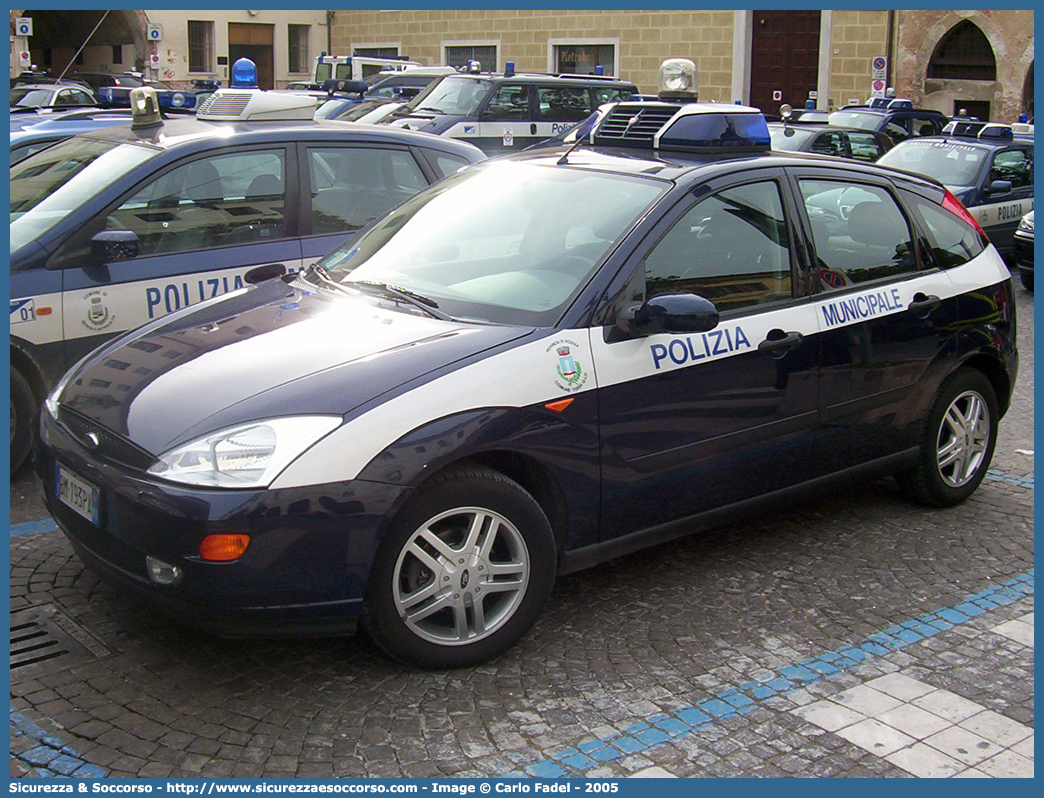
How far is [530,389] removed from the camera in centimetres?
390

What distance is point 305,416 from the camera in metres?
3.55

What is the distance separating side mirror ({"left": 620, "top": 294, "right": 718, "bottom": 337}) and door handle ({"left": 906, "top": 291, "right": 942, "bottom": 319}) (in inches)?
57.2

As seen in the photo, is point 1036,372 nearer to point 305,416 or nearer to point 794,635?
point 794,635

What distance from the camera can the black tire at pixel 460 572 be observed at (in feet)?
12.0

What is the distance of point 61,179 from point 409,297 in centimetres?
278

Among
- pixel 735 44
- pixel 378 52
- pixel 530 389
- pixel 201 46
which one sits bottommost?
pixel 530 389

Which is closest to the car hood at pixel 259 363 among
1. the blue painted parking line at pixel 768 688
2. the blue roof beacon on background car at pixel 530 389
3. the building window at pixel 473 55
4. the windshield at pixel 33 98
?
the blue roof beacon on background car at pixel 530 389

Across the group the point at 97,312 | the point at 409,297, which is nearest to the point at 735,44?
the point at 97,312

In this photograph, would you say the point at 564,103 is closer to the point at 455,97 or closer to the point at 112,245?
the point at 455,97

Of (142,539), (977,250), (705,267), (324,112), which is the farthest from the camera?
(324,112)

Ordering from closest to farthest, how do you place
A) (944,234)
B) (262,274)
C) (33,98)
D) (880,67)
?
(262,274), (944,234), (33,98), (880,67)

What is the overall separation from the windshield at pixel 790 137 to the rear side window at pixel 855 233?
10.0m

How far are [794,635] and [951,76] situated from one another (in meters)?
26.9

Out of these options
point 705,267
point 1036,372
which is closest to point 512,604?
point 705,267
